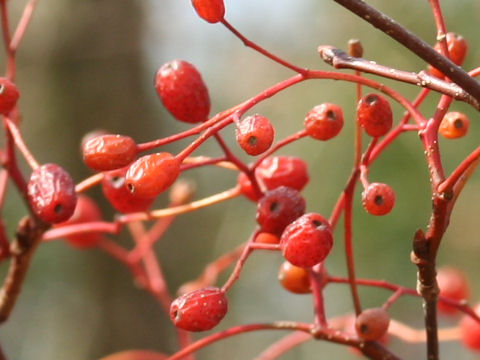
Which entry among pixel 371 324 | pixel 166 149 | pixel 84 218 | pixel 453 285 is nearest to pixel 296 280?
pixel 371 324

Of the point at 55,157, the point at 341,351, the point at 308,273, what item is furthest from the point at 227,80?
the point at 308,273

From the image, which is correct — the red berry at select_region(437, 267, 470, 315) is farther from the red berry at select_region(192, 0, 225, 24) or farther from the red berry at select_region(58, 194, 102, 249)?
the red berry at select_region(192, 0, 225, 24)

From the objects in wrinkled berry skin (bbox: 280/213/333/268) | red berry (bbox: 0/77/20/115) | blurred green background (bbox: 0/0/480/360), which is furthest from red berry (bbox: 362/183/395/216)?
blurred green background (bbox: 0/0/480/360)

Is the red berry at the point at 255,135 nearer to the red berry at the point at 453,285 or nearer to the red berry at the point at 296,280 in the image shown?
the red berry at the point at 296,280

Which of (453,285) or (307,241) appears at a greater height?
(307,241)

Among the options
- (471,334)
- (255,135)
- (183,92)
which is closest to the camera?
(255,135)

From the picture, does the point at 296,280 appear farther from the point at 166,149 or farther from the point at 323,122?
the point at 166,149
